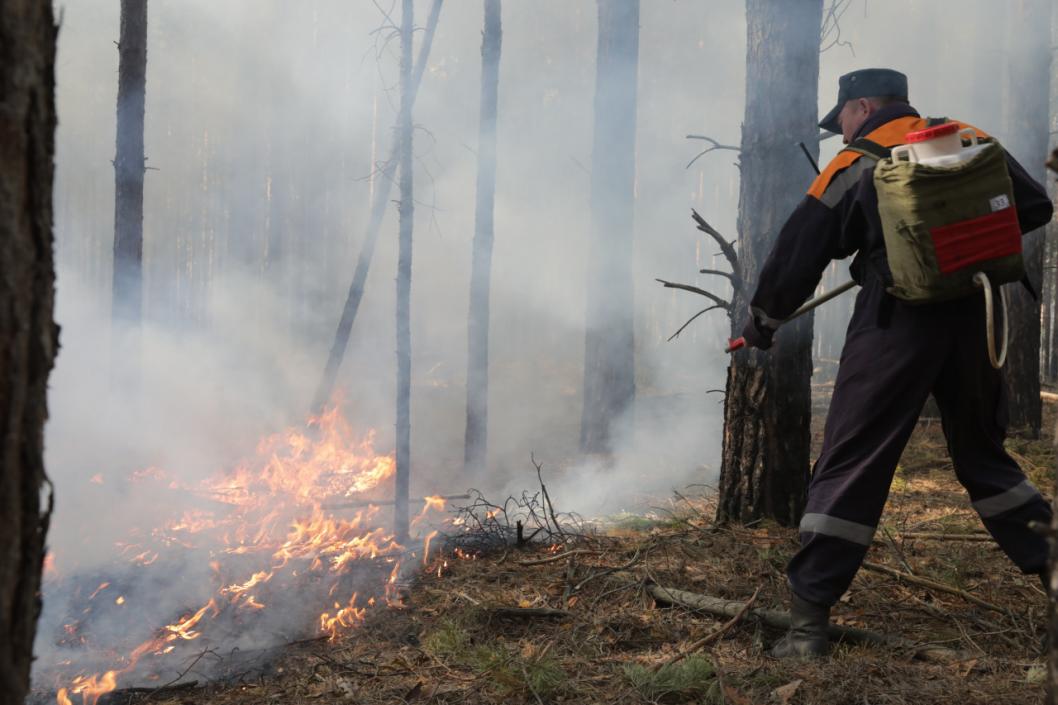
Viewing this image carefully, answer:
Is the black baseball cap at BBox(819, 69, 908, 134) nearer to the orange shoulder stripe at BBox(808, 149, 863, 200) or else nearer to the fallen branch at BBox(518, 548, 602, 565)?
the orange shoulder stripe at BBox(808, 149, 863, 200)

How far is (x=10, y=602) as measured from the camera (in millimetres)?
1357

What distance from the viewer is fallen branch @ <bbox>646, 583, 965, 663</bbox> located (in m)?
2.86

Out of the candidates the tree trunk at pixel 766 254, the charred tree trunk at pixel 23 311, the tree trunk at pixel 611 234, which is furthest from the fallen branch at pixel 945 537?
the tree trunk at pixel 611 234

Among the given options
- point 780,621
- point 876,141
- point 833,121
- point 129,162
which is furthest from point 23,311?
point 129,162

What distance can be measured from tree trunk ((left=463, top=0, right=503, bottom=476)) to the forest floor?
6097 mm

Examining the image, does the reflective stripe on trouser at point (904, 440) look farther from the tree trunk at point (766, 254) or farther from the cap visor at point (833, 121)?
the tree trunk at point (766, 254)

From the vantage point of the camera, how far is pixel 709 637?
298 cm

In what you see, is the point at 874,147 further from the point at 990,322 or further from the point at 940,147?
the point at 990,322

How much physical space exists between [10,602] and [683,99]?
24.1 m

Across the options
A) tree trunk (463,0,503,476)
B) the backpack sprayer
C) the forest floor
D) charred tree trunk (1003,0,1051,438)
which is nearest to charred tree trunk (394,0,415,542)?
the forest floor

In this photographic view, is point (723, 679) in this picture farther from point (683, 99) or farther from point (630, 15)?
point (683, 99)

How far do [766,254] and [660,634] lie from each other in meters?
2.60

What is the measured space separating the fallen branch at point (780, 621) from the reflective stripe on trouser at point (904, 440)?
24 centimetres

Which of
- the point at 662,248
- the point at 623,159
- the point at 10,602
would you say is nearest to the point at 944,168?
the point at 10,602
